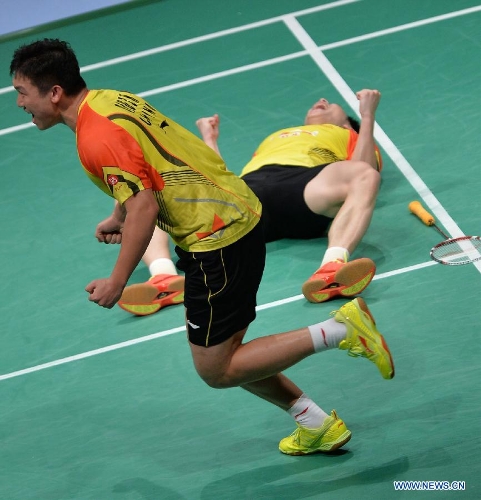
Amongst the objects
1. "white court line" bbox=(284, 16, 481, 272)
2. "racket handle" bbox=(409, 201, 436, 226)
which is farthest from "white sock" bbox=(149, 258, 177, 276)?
"white court line" bbox=(284, 16, 481, 272)

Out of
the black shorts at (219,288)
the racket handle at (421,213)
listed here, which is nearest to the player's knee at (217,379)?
the black shorts at (219,288)

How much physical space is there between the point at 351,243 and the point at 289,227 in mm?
534

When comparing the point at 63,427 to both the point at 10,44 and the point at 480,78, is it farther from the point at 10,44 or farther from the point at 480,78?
the point at 10,44

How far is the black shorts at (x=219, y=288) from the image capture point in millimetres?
4551

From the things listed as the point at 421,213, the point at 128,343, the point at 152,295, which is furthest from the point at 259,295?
the point at 421,213

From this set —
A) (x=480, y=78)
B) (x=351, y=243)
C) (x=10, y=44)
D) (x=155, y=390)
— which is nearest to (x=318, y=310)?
(x=351, y=243)

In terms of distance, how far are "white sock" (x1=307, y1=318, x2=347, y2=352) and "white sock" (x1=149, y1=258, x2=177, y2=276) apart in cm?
193

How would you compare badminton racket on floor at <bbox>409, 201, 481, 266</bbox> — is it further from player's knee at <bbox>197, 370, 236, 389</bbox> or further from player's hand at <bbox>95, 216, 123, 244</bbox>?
player's hand at <bbox>95, 216, 123, 244</bbox>

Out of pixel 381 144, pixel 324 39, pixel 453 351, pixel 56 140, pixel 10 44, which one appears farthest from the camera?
pixel 10 44

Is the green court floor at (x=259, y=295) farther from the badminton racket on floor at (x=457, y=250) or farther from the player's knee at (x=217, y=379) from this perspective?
the player's knee at (x=217, y=379)

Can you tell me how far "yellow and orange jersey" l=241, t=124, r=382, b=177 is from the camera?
697 cm

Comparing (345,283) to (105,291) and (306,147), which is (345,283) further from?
(105,291)

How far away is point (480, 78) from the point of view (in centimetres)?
794

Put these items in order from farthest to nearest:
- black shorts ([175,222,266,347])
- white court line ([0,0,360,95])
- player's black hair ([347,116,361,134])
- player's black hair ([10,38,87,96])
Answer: white court line ([0,0,360,95])
player's black hair ([347,116,361,134])
black shorts ([175,222,266,347])
player's black hair ([10,38,87,96])
